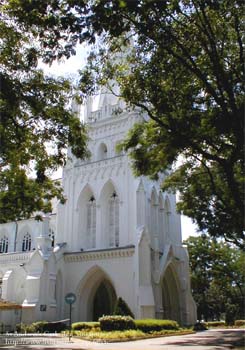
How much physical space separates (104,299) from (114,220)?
7732 millimetres

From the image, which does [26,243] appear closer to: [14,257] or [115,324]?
[14,257]

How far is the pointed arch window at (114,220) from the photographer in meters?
34.1

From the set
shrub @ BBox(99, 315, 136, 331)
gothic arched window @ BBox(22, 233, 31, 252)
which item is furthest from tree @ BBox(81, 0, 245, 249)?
gothic arched window @ BBox(22, 233, 31, 252)

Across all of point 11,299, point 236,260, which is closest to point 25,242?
point 11,299

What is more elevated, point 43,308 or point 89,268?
point 89,268

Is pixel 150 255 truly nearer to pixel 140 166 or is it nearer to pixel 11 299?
pixel 11 299

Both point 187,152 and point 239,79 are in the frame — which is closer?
point 239,79

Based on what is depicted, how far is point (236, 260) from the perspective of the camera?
1885 inches

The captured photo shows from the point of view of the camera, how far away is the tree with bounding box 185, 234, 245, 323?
1882 inches

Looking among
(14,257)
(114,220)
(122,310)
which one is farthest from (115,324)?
(14,257)

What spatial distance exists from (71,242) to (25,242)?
752 cm

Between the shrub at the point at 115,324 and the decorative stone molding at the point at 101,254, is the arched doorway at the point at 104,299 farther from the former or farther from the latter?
the shrub at the point at 115,324

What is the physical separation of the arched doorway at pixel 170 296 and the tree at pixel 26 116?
20817 mm

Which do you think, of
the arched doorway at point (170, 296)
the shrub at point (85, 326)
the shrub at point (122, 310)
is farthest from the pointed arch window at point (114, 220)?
the shrub at point (85, 326)
